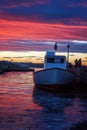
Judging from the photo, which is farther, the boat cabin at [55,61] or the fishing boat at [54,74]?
the boat cabin at [55,61]

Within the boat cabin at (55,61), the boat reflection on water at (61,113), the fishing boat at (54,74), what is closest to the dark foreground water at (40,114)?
the boat reflection on water at (61,113)

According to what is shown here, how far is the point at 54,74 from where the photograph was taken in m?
49.4

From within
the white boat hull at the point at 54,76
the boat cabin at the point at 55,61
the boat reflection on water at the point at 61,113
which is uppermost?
the boat cabin at the point at 55,61

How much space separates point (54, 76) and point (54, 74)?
1.14 ft

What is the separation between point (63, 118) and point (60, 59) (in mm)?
26493

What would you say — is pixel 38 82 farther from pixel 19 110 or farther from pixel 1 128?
pixel 1 128

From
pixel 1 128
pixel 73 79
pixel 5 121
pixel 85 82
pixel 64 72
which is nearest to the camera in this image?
pixel 1 128

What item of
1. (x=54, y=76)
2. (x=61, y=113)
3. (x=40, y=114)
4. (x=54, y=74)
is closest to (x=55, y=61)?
(x=54, y=76)

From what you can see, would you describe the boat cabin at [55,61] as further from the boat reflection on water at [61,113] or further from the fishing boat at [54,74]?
the boat reflection on water at [61,113]

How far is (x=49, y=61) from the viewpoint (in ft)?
177

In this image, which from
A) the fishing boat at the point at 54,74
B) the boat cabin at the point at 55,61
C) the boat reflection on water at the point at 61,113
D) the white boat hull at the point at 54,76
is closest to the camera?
the boat reflection on water at the point at 61,113

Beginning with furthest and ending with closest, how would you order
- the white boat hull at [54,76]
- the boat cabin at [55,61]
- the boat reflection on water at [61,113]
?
1. the boat cabin at [55,61]
2. the white boat hull at [54,76]
3. the boat reflection on water at [61,113]

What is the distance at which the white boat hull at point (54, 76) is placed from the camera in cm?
4931

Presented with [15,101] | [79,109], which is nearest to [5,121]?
[79,109]
